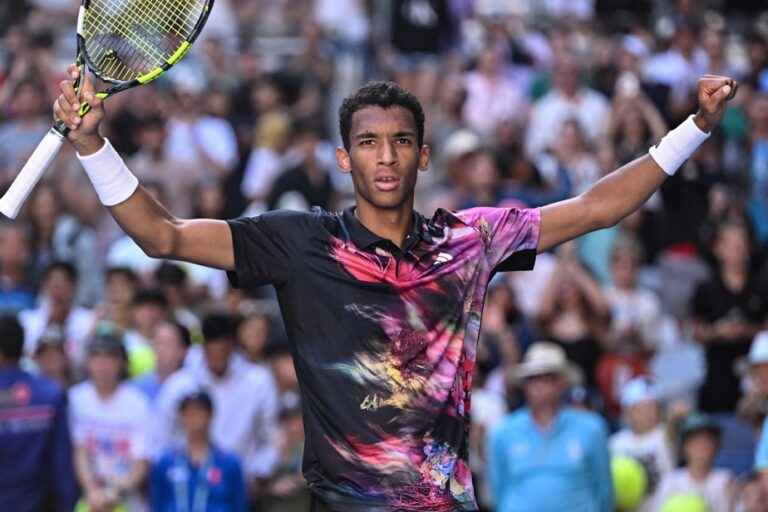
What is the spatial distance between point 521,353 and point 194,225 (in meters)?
7.09

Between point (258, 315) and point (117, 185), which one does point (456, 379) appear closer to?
point (117, 185)

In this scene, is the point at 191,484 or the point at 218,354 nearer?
the point at 191,484

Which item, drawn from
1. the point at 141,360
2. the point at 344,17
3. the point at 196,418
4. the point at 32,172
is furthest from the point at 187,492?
the point at 344,17

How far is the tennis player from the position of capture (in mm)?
5488

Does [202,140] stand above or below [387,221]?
above

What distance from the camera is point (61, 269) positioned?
12.3 m

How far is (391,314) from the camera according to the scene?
555 cm

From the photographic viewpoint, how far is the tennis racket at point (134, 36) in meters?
6.01

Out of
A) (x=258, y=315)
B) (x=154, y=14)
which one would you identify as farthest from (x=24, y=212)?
A: (x=154, y=14)

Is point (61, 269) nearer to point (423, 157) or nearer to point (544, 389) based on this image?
point (544, 389)

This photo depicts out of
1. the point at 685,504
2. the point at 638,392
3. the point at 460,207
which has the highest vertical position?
the point at 460,207

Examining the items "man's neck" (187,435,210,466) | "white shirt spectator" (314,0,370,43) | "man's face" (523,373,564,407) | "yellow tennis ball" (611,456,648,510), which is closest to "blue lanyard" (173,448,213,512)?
"man's neck" (187,435,210,466)

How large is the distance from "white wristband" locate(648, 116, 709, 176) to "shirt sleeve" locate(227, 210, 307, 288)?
126 centimetres

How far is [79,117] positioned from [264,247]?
71 centimetres
